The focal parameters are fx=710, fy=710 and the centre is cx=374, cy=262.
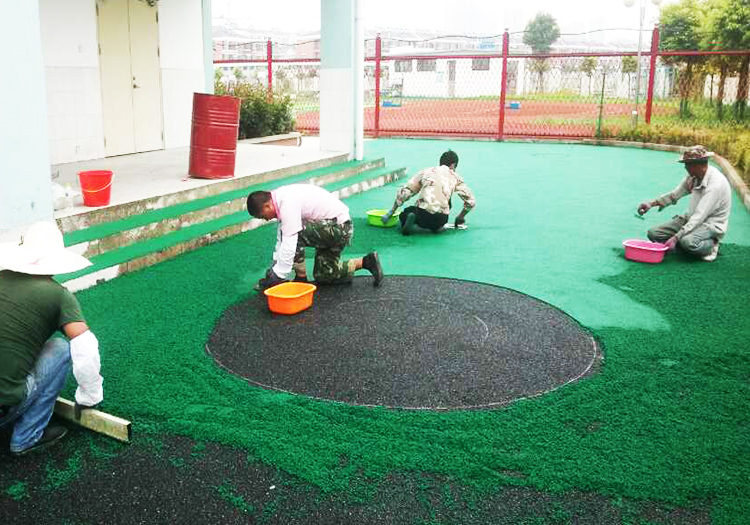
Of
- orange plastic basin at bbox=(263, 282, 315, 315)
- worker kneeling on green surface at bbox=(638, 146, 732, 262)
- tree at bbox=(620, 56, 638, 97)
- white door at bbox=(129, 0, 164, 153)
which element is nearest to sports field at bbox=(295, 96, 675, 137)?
tree at bbox=(620, 56, 638, 97)

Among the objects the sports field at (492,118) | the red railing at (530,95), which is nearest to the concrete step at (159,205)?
the red railing at (530,95)

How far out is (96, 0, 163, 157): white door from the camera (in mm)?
10641

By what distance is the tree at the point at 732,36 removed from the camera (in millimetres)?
20422

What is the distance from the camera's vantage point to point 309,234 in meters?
5.87

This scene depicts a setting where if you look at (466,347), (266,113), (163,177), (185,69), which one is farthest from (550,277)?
(266,113)

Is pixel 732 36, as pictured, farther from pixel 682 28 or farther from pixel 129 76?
pixel 129 76

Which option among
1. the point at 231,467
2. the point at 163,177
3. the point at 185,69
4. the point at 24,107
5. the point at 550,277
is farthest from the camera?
the point at 185,69

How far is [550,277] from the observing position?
645 cm

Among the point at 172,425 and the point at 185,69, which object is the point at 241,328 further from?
the point at 185,69

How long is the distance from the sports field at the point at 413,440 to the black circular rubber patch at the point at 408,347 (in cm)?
12

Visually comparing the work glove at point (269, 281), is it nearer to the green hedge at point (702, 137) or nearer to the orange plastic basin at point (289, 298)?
the orange plastic basin at point (289, 298)

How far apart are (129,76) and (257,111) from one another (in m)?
4.09

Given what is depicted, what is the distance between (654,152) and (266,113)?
8741 millimetres

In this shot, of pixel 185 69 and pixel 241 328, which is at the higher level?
pixel 185 69
